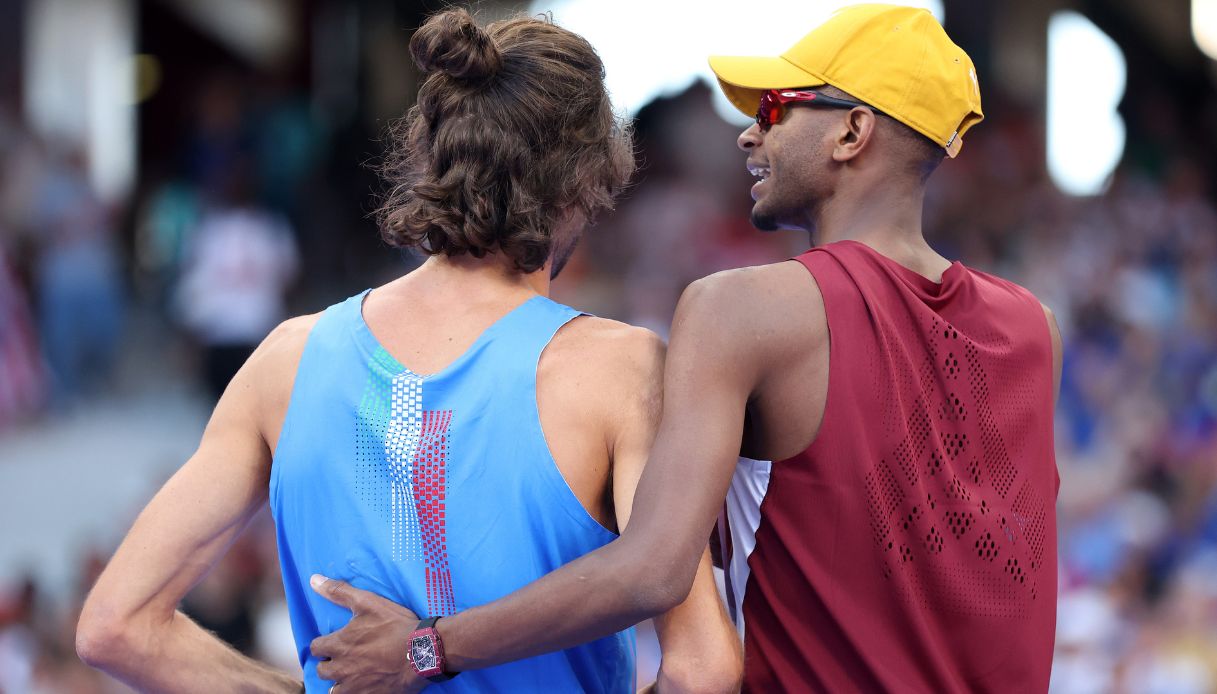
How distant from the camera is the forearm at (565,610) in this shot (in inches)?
→ 78.5

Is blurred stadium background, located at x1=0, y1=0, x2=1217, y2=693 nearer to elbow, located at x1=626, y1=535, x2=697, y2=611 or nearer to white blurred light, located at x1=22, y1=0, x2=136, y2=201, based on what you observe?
white blurred light, located at x1=22, y1=0, x2=136, y2=201

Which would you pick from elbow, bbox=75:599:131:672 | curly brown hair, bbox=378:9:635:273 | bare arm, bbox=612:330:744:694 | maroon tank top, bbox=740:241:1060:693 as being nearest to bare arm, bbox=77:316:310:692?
elbow, bbox=75:599:131:672

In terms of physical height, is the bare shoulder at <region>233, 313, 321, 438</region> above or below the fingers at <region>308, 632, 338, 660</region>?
above

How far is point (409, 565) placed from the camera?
211 cm

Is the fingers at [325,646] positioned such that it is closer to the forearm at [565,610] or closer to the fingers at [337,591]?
the fingers at [337,591]

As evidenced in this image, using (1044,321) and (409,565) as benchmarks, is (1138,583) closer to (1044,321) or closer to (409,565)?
(1044,321)

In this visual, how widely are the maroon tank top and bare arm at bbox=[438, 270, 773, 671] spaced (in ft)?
0.48

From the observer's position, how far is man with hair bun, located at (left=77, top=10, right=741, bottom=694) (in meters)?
2.08

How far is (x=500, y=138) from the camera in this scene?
216 cm

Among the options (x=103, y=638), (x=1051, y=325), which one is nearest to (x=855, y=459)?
(x=1051, y=325)

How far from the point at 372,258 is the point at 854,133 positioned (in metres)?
8.97

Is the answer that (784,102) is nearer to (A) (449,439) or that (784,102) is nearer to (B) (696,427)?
(B) (696,427)

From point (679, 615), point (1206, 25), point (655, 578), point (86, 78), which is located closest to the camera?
point (655, 578)

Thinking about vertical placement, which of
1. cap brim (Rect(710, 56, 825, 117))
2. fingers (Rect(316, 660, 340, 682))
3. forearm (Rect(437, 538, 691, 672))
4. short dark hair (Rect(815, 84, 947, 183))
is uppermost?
cap brim (Rect(710, 56, 825, 117))
